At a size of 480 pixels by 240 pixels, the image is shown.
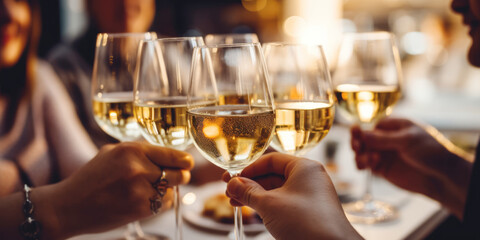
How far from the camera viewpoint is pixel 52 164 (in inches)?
81.2

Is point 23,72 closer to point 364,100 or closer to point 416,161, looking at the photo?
point 364,100

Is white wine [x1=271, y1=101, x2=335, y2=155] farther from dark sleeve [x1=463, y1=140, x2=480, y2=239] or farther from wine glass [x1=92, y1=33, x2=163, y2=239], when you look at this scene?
dark sleeve [x1=463, y1=140, x2=480, y2=239]

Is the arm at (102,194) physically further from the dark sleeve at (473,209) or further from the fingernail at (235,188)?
the dark sleeve at (473,209)

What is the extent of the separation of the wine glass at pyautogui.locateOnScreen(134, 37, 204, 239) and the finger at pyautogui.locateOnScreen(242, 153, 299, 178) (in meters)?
0.16

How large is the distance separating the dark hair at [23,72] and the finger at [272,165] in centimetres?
150

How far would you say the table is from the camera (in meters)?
1.15

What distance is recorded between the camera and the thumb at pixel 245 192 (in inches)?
29.8

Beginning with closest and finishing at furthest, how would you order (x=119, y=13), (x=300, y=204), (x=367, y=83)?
(x=300, y=204) < (x=367, y=83) < (x=119, y=13)

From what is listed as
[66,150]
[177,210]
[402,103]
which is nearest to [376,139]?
[177,210]

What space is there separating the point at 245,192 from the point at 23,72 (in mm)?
1638

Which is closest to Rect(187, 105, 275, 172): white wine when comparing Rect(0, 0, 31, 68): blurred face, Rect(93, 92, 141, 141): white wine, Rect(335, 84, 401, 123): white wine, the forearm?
Rect(93, 92, 141, 141): white wine

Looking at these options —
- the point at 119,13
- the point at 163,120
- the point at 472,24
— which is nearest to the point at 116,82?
the point at 163,120

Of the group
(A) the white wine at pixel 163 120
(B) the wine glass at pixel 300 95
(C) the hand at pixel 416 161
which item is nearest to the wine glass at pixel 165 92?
(A) the white wine at pixel 163 120

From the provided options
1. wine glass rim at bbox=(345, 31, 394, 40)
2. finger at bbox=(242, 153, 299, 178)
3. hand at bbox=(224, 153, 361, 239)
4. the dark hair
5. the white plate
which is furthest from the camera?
the dark hair
